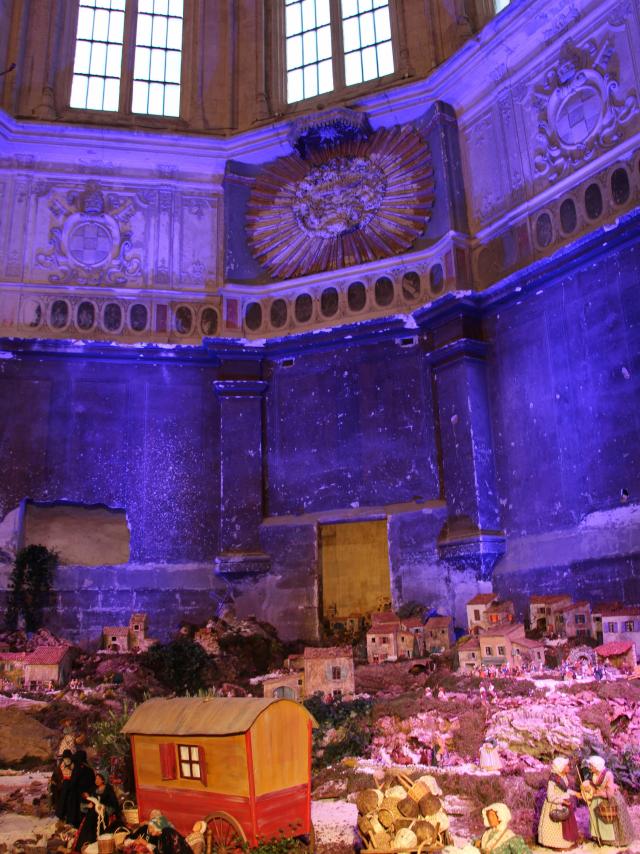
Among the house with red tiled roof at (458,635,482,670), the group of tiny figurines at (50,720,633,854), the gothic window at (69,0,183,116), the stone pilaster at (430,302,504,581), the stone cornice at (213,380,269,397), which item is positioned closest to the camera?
the group of tiny figurines at (50,720,633,854)

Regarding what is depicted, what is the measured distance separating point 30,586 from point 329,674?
21.3 feet

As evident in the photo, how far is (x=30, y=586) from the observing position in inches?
571

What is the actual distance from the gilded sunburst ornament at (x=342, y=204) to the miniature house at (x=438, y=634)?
7.54 metres

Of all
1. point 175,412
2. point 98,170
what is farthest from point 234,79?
point 175,412

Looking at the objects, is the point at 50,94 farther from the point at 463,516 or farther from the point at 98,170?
the point at 463,516

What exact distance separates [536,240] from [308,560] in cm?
735

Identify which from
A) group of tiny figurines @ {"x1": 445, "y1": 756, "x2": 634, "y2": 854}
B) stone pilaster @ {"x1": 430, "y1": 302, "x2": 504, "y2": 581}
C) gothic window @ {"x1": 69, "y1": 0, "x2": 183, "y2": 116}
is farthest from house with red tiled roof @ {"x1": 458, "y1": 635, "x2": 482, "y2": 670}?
gothic window @ {"x1": 69, "y1": 0, "x2": 183, "y2": 116}

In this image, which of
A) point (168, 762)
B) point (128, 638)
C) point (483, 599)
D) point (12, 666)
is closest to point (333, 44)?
point (483, 599)

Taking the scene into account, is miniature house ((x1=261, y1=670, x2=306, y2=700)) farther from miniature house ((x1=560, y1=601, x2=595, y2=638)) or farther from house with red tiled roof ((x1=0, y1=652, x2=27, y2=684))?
house with red tiled roof ((x1=0, y1=652, x2=27, y2=684))

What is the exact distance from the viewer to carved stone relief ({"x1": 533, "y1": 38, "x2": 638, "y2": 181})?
1307cm

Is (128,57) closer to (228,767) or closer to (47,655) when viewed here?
(47,655)

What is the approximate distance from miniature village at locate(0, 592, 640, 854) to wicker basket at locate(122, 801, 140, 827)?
13mm

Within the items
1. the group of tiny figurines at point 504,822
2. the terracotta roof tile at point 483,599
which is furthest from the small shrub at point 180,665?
the group of tiny figurines at point 504,822

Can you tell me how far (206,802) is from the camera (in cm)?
657
